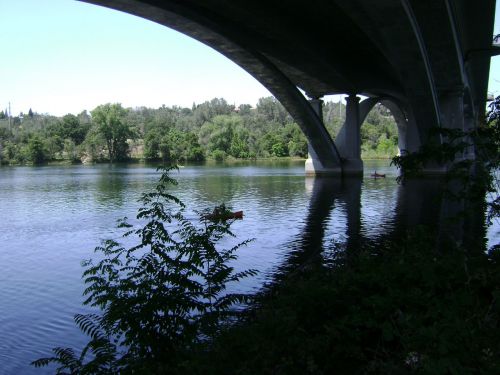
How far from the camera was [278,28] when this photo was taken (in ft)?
71.9

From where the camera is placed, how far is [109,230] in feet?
59.1

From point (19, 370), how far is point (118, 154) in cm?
10331

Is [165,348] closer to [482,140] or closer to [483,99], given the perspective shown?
[482,140]

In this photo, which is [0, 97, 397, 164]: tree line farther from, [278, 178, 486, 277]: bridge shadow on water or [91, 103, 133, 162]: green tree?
[278, 178, 486, 277]: bridge shadow on water

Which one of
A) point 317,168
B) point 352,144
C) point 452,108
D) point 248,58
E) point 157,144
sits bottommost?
point 317,168

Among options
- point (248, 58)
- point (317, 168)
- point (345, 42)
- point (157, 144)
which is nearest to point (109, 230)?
point (248, 58)

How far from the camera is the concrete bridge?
16.5m

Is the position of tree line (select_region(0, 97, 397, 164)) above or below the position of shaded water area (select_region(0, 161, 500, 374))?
above

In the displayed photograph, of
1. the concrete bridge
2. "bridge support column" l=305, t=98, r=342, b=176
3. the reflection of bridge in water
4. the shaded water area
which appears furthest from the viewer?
"bridge support column" l=305, t=98, r=342, b=176

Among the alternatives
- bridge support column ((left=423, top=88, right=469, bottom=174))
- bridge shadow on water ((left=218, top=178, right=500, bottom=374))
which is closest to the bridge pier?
bridge support column ((left=423, top=88, right=469, bottom=174))

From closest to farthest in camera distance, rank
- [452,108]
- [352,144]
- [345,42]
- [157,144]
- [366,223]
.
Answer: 1. [366,223]
2. [345,42]
3. [452,108]
4. [352,144]
5. [157,144]

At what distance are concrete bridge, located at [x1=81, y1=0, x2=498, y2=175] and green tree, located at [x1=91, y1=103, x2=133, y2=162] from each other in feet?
238

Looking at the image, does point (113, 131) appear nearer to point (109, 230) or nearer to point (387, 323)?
point (109, 230)

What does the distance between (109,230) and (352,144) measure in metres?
29.4
